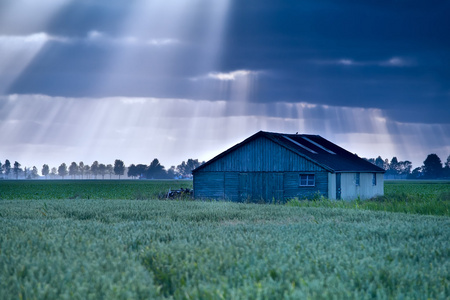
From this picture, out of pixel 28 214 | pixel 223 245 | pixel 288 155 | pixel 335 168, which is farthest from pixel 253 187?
pixel 223 245

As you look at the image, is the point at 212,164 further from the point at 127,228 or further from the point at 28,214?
the point at 127,228

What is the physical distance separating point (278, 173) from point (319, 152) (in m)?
5.56

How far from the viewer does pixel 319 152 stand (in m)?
40.9

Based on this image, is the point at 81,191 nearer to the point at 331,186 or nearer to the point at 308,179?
the point at 308,179

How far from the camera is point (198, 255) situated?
25.6 feet

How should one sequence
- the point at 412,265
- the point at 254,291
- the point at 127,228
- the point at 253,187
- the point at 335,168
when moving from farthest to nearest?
the point at 253,187 → the point at 335,168 → the point at 127,228 → the point at 412,265 → the point at 254,291

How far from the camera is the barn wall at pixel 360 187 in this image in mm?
37281

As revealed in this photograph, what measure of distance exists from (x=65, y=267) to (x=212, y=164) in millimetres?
33709

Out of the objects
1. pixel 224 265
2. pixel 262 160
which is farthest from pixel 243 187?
pixel 224 265

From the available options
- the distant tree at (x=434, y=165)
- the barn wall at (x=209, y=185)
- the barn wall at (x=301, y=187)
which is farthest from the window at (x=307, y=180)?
the distant tree at (x=434, y=165)

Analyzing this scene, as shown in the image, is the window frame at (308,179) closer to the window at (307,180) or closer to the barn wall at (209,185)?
the window at (307,180)

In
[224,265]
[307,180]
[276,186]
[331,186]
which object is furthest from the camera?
[276,186]

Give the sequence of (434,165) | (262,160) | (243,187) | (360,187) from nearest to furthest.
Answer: (262,160) → (243,187) → (360,187) → (434,165)

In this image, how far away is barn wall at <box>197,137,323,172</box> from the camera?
36.7 metres
